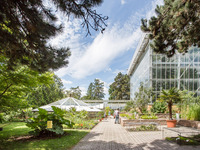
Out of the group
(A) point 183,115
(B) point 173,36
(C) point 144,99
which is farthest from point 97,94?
(B) point 173,36

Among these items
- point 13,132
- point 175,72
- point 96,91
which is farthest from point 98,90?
point 13,132

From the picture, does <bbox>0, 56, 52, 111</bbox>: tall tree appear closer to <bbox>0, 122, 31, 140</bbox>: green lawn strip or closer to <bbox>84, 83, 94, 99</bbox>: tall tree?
<bbox>0, 122, 31, 140</bbox>: green lawn strip

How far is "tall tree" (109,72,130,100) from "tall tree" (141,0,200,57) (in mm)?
52736

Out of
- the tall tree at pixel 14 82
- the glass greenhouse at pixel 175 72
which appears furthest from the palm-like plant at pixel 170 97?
the glass greenhouse at pixel 175 72

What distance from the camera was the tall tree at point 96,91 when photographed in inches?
2862

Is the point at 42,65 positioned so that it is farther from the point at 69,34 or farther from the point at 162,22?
the point at 162,22

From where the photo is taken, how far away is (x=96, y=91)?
7338 cm

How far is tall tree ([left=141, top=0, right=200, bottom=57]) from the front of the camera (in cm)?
564

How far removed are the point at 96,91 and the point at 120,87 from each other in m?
13.9

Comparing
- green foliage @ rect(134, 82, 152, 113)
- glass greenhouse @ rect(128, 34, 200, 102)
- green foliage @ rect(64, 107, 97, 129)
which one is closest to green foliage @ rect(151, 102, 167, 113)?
green foliage @ rect(134, 82, 152, 113)

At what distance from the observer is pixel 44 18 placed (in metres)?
4.11

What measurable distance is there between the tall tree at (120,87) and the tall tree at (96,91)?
8347mm

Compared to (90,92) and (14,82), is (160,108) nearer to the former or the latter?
(14,82)

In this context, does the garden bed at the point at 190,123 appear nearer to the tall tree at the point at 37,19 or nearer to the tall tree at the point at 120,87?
the tall tree at the point at 37,19
